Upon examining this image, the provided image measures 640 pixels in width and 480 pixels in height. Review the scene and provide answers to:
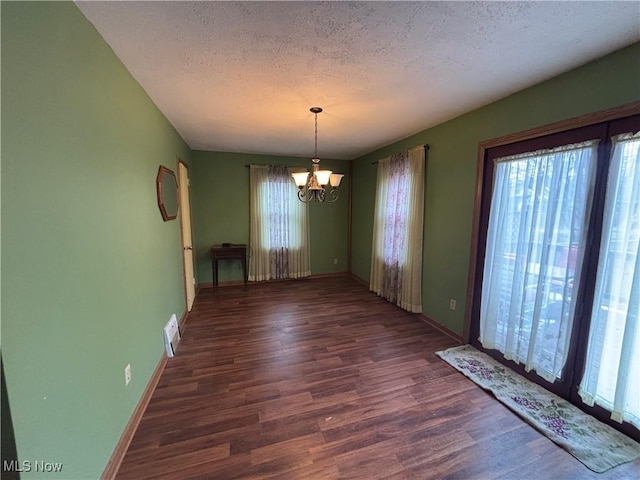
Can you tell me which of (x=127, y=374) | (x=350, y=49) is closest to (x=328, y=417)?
(x=127, y=374)

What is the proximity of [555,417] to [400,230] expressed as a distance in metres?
2.41

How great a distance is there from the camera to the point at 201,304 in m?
3.86

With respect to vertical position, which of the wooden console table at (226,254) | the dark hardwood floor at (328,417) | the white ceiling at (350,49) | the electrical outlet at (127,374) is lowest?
the dark hardwood floor at (328,417)

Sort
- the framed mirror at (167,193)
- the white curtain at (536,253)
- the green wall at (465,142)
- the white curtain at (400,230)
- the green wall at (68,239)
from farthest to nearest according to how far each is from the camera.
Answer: the white curtain at (400,230), the framed mirror at (167,193), the white curtain at (536,253), the green wall at (465,142), the green wall at (68,239)

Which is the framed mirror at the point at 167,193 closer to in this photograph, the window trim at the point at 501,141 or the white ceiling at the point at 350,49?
the white ceiling at the point at 350,49

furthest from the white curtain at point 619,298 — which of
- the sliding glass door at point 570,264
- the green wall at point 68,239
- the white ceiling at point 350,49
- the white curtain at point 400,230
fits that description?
the green wall at point 68,239

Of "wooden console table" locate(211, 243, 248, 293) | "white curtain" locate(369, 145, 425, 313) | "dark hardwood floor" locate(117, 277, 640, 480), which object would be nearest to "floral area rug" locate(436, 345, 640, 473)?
"dark hardwood floor" locate(117, 277, 640, 480)

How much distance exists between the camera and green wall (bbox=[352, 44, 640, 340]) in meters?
1.66

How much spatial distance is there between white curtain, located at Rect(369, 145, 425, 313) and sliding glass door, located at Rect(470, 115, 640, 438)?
0.91 m

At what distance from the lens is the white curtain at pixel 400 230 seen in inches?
132

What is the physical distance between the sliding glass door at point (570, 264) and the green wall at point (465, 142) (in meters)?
0.17

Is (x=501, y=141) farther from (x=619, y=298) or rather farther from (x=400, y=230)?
(x=400, y=230)

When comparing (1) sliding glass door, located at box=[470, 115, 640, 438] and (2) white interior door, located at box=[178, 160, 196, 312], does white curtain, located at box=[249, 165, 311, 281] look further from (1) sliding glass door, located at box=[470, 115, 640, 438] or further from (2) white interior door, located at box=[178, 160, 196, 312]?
(1) sliding glass door, located at box=[470, 115, 640, 438]

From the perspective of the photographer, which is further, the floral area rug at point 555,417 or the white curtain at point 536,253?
the white curtain at point 536,253
